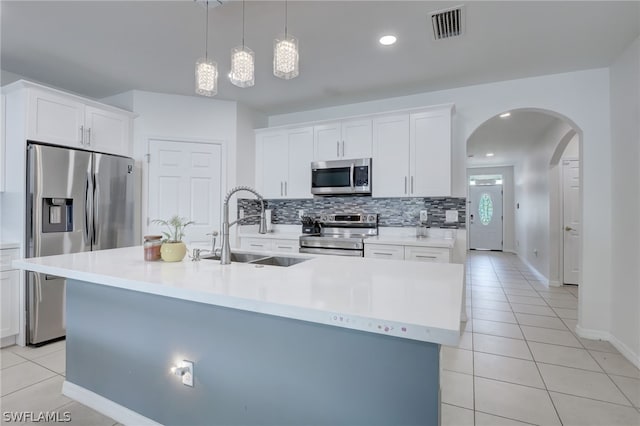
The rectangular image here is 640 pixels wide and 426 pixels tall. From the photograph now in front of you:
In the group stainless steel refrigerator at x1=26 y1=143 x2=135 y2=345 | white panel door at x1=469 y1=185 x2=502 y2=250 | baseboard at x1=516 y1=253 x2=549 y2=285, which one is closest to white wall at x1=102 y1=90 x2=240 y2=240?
stainless steel refrigerator at x1=26 y1=143 x2=135 y2=345

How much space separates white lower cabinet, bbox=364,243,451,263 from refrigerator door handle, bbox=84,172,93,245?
9.05 ft

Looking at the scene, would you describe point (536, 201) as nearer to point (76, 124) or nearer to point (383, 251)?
point (383, 251)

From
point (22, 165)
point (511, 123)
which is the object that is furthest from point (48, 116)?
point (511, 123)

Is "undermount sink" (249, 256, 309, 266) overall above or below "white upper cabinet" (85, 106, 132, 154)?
below

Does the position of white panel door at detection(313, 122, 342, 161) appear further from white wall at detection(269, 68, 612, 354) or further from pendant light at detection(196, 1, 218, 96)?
pendant light at detection(196, 1, 218, 96)

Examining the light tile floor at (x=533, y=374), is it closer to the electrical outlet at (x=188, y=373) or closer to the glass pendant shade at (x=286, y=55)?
the electrical outlet at (x=188, y=373)

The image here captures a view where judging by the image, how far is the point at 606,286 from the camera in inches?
116

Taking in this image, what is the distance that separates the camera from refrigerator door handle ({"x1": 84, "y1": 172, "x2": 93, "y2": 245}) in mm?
3010

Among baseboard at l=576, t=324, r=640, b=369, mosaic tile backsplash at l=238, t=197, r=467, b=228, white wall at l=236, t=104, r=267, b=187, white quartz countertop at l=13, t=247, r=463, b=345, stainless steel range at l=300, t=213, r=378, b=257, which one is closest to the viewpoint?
white quartz countertop at l=13, t=247, r=463, b=345

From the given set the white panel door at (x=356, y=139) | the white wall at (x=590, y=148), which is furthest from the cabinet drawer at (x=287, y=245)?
the white wall at (x=590, y=148)

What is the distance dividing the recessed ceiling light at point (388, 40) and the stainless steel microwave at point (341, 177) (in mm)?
1316

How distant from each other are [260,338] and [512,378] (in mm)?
2007

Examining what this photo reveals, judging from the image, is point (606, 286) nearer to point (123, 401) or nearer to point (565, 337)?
point (565, 337)

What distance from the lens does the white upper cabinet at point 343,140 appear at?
3670 millimetres
